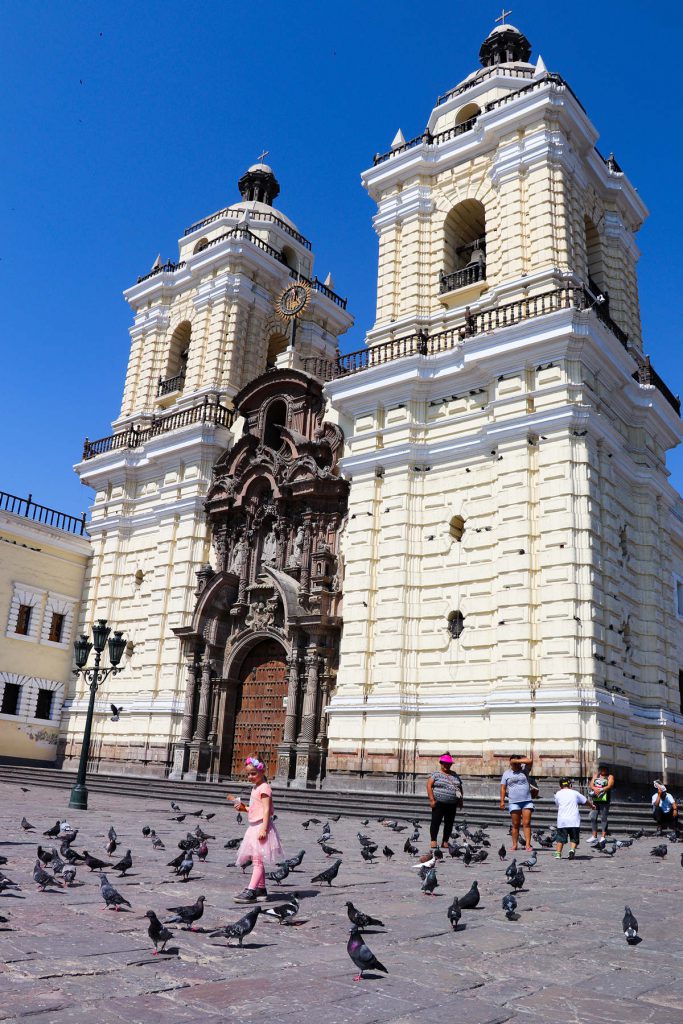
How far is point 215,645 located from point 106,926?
1972cm

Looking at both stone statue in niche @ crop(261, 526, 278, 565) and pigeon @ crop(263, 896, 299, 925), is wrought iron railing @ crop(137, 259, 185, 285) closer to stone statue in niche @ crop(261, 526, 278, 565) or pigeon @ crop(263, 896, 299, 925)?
stone statue in niche @ crop(261, 526, 278, 565)

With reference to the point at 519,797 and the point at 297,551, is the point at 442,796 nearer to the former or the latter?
the point at 519,797

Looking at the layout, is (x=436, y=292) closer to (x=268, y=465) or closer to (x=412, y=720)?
(x=268, y=465)

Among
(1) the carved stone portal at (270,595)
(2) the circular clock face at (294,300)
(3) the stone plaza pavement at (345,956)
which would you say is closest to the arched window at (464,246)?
(1) the carved stone portal at (270,595)

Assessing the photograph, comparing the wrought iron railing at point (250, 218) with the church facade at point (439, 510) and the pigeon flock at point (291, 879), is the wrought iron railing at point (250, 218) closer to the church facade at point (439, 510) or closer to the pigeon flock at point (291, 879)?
the church facade at point (439, 510)

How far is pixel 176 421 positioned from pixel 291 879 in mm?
22956

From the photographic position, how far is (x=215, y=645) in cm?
2612

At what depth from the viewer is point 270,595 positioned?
25.6 meters

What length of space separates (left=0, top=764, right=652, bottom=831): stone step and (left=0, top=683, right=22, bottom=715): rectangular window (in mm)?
3618

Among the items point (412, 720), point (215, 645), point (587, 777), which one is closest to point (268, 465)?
point (215, 645)

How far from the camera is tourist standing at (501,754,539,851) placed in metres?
12.5

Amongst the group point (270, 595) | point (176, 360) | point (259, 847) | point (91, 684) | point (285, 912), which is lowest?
point (285, 912)

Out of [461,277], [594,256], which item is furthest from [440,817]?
[594,256]

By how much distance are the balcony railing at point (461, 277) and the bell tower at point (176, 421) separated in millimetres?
6103
